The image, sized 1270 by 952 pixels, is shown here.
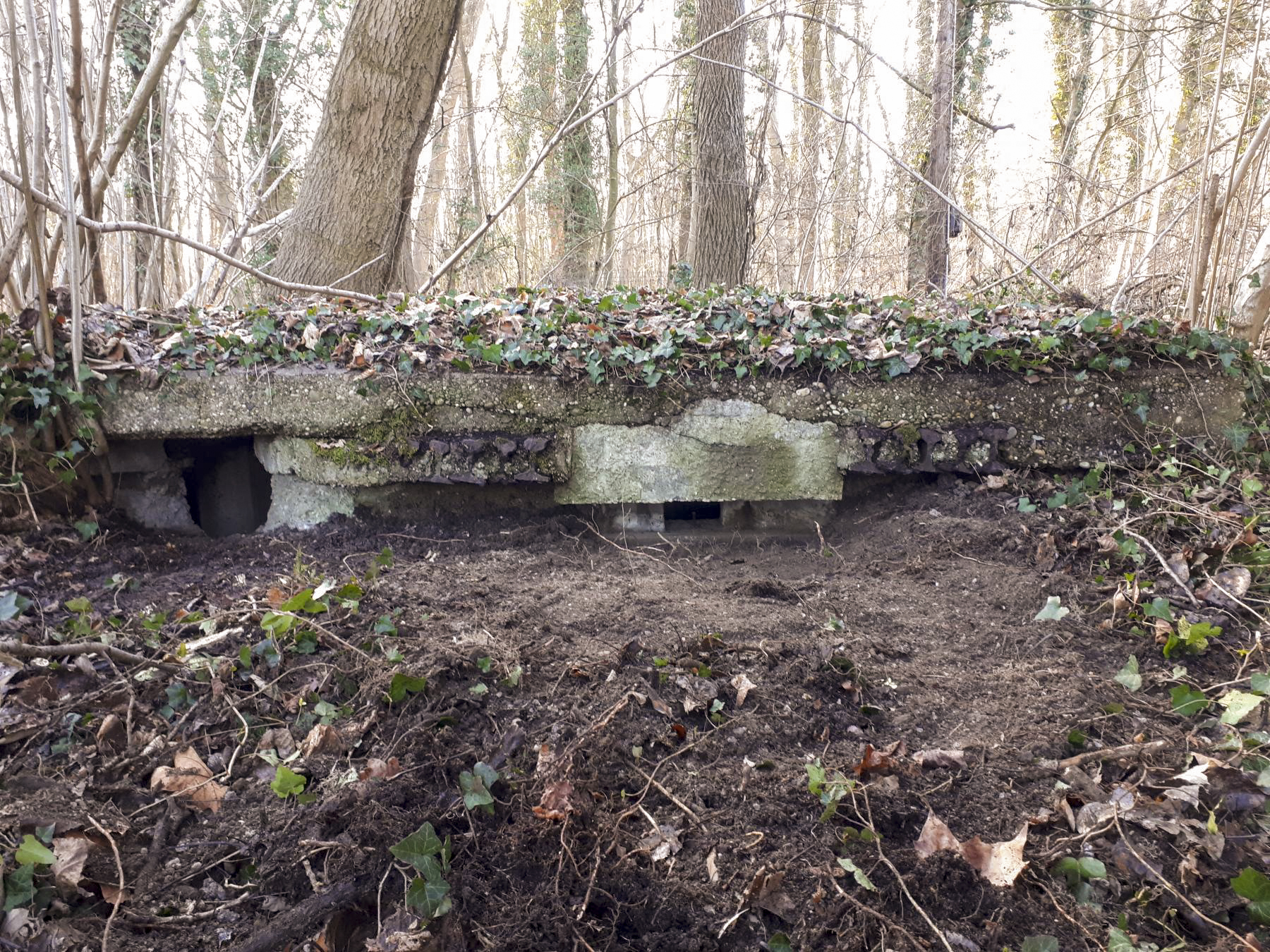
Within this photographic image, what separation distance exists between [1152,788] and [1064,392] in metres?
2.35

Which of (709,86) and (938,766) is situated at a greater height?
(709,86)

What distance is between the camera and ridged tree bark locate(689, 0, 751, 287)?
6703mm

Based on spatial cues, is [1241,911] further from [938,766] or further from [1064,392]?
[1064,392]

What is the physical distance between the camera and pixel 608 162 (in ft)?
36.5

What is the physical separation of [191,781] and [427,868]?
2.36 ft

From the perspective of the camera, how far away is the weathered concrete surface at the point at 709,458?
12.2 feet

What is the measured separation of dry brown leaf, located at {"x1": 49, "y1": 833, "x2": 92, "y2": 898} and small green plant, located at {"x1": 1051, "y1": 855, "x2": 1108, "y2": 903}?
2.03 meters

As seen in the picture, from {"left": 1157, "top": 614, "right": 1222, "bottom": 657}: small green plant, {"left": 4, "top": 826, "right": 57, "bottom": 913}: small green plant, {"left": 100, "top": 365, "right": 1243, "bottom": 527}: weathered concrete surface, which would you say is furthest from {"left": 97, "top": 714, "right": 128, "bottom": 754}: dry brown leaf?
{"left": 1157, "top": 614, "right": 1222, "bottom": 657}: small green plant

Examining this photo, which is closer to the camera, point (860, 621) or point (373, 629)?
point (373, 629)

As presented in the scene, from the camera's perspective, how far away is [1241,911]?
154 centimetres

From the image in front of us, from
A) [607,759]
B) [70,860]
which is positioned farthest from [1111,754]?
[70,860]

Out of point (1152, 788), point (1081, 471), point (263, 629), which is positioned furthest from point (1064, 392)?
point (263, 629)

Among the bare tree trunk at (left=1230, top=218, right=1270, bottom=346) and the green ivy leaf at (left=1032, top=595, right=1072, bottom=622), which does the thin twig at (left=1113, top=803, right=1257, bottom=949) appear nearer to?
the green ivy leaf at (left=1032, top=595, right=1072, bottom=622)

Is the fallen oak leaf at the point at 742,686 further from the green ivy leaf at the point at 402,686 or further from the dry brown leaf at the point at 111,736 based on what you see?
the dry brown leaf at the point at 111,736
